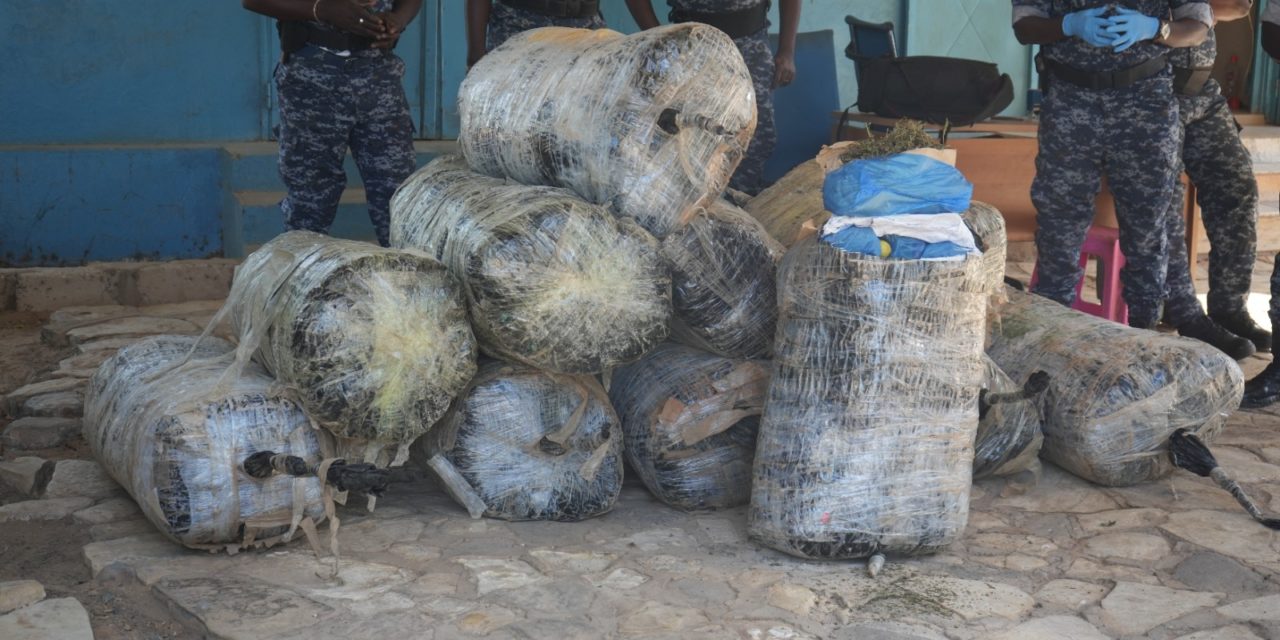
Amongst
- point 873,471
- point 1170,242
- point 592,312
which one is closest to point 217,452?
point 592,312

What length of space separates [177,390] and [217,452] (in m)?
0.28

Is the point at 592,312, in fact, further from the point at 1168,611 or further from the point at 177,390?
the point at 1168,611

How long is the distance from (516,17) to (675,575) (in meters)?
2.77

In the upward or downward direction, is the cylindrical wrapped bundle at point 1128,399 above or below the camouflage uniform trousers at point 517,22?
below

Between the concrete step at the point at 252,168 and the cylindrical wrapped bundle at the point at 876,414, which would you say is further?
the concrete step at the point at 252,168

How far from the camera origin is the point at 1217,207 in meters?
5.50

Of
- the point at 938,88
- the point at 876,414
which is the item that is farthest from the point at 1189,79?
the point at 876,414

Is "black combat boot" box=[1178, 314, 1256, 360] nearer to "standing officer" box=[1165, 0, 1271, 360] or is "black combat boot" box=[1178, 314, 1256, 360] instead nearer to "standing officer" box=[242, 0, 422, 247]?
"standing officer" box=[1165, 0, 1271, 360]

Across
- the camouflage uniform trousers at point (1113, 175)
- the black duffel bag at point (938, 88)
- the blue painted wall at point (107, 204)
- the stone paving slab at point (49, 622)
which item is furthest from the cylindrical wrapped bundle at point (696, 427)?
the blue painted wall at point (107, 204)

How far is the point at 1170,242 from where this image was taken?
564 cm

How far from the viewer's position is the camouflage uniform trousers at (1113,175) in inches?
189

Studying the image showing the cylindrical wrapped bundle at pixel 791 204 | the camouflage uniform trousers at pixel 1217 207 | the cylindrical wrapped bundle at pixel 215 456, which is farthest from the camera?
the camouflage uniform trousers at pixel 1217 207

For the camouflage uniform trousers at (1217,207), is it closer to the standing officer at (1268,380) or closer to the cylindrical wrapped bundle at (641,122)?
the standing officer at (1268,380)

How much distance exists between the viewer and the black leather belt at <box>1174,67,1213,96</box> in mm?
5055
